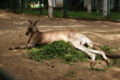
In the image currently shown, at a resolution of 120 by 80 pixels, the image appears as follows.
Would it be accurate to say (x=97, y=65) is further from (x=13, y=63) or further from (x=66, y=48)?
(x=13, y=63)

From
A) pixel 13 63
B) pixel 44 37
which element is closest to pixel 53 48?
pixel 44 37

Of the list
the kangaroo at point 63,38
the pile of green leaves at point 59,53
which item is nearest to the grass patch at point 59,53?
the pile of green leaves at point 59,53

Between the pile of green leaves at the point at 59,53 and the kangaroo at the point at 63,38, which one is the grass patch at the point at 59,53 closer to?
the pile of green leaves at the point at 59,53

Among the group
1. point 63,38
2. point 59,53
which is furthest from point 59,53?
point 63,38

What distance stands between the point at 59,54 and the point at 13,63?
1222 millimetres

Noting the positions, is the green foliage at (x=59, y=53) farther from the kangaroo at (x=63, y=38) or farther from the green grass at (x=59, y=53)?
the kangaroo at (x=63, y=38)

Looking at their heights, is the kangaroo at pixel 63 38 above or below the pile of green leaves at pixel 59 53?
above

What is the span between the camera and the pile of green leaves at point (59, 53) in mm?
4207

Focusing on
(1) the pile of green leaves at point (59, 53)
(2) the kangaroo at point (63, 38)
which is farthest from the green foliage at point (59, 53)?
(2) the kangaroo at point (63, 38)

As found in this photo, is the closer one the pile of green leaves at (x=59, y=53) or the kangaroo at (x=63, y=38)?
the pile of green leaves at (x=59, y=53)

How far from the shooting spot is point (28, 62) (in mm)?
3822

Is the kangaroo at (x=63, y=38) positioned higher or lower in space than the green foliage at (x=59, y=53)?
higher

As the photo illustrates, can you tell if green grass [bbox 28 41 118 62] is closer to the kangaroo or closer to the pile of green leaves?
the pile of green leaves

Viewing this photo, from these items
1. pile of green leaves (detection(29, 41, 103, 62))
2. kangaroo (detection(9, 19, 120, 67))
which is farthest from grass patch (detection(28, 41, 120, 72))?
kangaroo (detection(9, 19, 120, 67))
